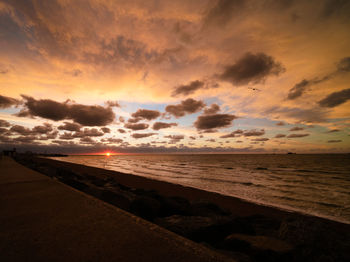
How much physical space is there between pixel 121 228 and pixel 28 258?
1.03m

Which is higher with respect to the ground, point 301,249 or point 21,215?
point 21,215

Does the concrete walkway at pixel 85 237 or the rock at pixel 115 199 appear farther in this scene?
the rock at pixel 115 199

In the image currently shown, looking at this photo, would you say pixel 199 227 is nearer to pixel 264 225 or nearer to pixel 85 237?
pixel 85 237

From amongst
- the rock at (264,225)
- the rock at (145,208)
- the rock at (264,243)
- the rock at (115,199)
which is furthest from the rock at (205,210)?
the rock at (264,243)

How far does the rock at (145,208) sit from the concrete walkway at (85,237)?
1173mm

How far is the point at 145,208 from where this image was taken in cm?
438

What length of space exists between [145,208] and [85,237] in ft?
7.65

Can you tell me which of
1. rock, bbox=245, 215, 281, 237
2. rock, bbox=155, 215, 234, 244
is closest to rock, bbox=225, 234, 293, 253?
rock, bbox=155, 215, 234, 244

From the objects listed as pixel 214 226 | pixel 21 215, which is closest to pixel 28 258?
pixel 21 215

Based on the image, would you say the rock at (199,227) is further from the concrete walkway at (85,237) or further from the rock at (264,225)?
the rock at (264,225)

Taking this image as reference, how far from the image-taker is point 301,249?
2684 mm

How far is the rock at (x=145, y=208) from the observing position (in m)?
4.30

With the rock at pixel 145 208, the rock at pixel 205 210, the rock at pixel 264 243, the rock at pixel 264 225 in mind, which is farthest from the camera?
the rock at pixel 205 210

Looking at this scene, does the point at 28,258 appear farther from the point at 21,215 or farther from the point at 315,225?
the point at 315,225
